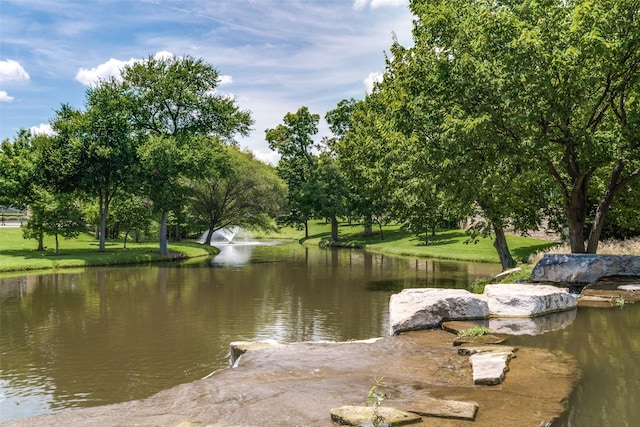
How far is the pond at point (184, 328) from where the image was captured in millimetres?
9898

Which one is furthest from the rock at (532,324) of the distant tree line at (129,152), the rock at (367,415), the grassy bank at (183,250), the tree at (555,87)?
the distant tree line at (129,152)

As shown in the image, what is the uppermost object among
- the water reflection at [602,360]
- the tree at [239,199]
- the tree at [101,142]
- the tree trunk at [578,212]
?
the tree at [101,142]

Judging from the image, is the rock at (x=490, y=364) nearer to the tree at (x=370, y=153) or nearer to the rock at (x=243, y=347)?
the rock at (x=243, y=347)

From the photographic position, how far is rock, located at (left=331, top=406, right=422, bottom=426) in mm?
6488

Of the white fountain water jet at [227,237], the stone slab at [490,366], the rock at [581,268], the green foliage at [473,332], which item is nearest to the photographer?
the stone slab at [490,366]

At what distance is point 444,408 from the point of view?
274 inches

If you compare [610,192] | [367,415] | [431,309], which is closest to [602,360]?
[431,309]

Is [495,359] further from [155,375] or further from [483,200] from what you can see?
[483,200]

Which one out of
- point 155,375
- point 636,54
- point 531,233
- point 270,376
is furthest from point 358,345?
point 531,233

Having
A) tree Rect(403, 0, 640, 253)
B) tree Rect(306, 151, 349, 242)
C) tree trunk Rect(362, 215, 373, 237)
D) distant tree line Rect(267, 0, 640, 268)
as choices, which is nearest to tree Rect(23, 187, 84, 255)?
distant tree line Rect(267, 0, 640, 268)

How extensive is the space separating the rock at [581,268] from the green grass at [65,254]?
1149 inches

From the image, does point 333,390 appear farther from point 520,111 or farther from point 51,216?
point 51,216

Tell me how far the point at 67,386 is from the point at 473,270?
1005 inches

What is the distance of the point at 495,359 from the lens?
9.13 metres
